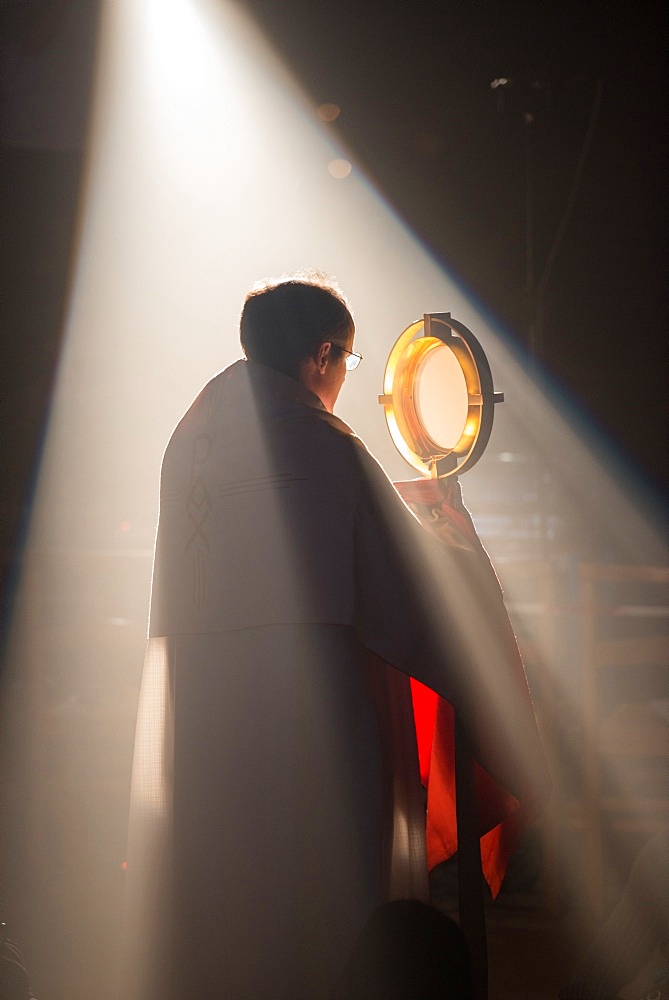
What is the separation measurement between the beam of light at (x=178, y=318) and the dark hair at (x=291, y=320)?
6.80 feet

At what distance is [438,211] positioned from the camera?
423cm

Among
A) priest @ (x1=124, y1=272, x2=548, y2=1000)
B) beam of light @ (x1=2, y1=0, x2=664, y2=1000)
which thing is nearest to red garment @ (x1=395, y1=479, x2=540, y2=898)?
priest @ (x1=124, y1=272, x2=548, y2=1000)

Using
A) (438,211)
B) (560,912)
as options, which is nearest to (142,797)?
(560,912)

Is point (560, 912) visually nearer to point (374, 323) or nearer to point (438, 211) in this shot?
point (374, 323)

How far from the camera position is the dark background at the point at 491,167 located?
325 cm

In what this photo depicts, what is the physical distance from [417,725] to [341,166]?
2.99 metres

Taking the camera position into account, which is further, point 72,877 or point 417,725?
point 72,877

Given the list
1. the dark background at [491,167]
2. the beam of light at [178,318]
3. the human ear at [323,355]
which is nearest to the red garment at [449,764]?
the human ear at [323,355]

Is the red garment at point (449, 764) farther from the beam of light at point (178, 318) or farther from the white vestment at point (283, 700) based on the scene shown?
the beam of light at point (178, 318)

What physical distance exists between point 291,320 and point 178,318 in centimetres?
276

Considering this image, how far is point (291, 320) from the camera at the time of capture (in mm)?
1382

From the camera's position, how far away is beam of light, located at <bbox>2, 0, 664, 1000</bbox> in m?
3.35

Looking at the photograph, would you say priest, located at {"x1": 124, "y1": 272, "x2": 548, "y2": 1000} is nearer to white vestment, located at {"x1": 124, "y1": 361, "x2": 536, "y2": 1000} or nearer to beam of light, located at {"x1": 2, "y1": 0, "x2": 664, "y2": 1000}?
white vestment, located at {"x1": 124, "y1": 361, "x2": 536, "y2": 1000}

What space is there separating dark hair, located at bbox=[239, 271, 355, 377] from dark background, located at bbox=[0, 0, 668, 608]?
6.89ft
